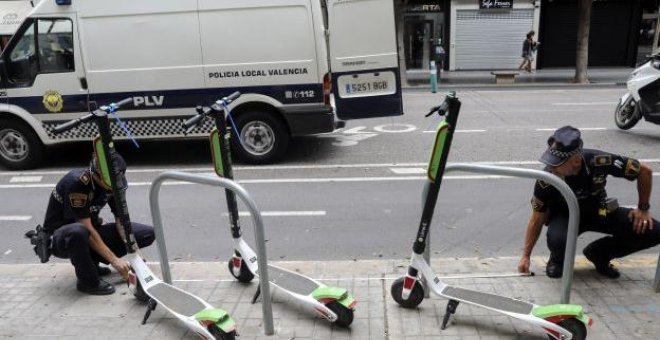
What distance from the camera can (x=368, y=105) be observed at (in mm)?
8031

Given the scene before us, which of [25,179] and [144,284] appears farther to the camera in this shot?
[25,179]

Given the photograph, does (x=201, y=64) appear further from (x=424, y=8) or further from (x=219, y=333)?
(x=424, y=8)

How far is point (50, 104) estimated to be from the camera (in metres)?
8.02

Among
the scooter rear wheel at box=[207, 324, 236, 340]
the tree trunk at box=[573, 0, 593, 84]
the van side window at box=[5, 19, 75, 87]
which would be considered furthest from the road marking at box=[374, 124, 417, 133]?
the tree trunk at box=[573, 0, 593, 84]

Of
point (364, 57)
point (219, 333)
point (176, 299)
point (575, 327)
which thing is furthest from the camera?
point (364, 57)

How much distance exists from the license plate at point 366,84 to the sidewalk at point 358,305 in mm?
3909

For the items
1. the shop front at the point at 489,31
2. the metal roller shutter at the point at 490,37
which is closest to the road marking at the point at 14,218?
the shop front at the point at 489,31

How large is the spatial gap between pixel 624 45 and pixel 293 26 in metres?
21.8

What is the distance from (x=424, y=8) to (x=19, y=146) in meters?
19.1

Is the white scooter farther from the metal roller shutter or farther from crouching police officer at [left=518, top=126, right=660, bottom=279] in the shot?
the metal roller shutter

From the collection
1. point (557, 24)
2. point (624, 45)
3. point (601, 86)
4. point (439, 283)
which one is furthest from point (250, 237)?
point (624, 45)

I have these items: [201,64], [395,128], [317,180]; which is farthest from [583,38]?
[201,64]

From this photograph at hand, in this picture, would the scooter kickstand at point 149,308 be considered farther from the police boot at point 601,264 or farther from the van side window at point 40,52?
the van side window at point 40,52

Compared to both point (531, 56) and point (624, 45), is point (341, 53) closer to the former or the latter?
point (531, 56)
